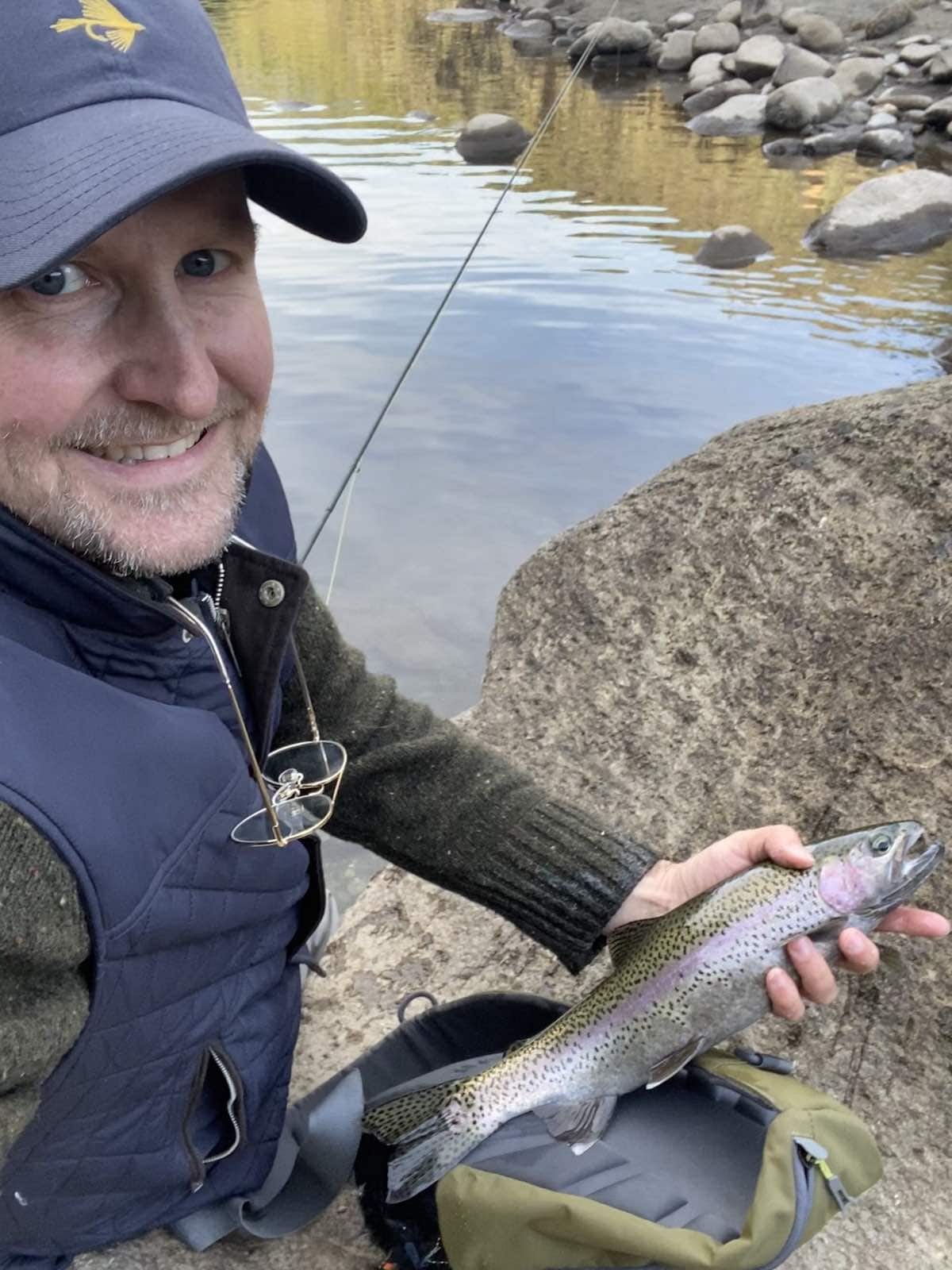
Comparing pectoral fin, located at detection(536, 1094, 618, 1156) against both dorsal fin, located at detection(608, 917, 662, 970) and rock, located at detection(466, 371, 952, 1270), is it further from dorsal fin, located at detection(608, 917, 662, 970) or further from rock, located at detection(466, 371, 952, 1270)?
rock, located at detection(466, 371, 952, 1270)

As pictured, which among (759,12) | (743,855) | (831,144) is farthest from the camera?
(759,12)

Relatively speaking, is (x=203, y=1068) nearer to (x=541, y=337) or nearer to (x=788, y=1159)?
(x=788, y=1159)

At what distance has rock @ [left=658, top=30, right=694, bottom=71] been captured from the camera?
24250mm

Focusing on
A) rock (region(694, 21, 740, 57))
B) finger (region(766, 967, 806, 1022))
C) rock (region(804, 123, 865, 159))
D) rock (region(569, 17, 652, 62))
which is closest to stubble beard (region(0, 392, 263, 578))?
finger (region(766, 967, 806, 1022))

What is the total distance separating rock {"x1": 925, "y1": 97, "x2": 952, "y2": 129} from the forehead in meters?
18.7

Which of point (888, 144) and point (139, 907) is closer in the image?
point (139, 907)

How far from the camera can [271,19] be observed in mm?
31578

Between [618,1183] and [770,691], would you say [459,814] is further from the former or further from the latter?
[770,691]

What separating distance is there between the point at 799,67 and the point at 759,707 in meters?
20.7

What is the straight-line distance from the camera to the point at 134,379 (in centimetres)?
173

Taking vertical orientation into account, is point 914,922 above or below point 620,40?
below

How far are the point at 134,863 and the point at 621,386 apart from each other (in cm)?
883

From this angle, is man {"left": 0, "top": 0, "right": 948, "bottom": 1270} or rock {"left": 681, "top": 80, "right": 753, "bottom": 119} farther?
rock {"left": 681, "top": 80, "right": 753, "bottom": 119}

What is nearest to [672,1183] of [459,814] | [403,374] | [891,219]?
[459,814]
